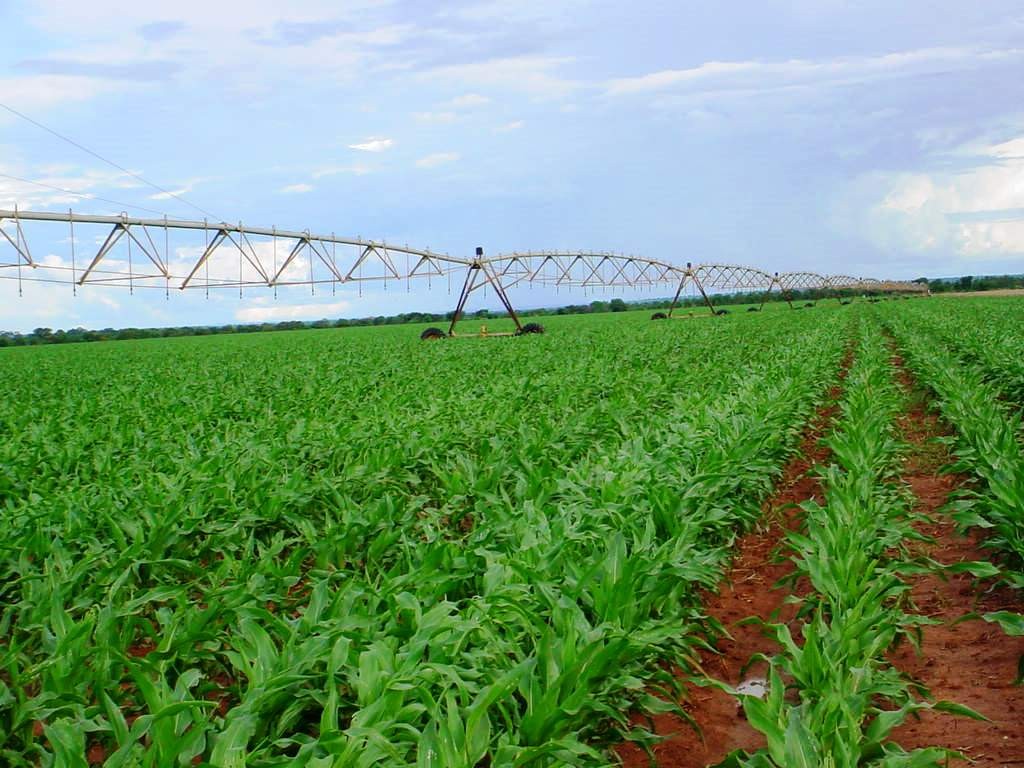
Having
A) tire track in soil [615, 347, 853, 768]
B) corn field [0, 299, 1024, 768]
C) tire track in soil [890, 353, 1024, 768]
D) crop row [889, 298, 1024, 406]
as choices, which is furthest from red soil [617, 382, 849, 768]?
crop row [889, 298, 1024, 406]

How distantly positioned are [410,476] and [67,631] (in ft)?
12.4

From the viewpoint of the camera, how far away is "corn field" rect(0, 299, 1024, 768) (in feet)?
10.0

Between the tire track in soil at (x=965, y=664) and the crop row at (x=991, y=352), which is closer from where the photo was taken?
the tire track in soil at (x=965, y=664)

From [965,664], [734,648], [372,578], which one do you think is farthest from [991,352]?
[372,578]

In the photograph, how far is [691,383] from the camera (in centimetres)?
1393

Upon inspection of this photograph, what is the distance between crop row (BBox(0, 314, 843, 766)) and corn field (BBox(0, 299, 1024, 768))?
2 cm

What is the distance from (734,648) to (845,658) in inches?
47.1

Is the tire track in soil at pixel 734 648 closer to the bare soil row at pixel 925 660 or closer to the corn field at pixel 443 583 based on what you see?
the bare soil row at pixel 925 660

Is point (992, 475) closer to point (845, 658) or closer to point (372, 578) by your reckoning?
point (845, 658)

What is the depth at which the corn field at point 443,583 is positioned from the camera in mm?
3059

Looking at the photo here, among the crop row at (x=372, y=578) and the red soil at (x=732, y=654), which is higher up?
the crop row at (x=372, y=578)

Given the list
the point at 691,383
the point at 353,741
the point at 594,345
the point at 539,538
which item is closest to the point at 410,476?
the point at 539,538

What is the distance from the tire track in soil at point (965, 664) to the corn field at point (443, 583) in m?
0.14

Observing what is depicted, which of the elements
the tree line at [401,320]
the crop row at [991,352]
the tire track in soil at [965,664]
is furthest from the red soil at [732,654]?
the tree line at [401,320]
